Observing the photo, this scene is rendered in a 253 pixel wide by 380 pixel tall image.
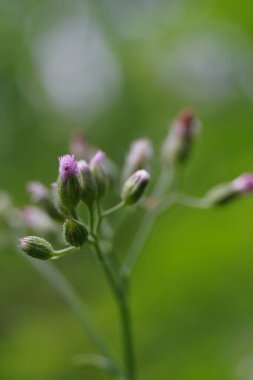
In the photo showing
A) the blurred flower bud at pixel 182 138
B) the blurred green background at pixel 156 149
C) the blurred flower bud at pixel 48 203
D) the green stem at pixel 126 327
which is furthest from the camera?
the blurred green background at pixel 156 149

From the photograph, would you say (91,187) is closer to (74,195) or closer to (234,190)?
(74,195)

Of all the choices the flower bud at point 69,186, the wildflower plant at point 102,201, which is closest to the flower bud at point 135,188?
the wildflower plant at point 102,201

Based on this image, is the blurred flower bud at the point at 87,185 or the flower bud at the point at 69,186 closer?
the flower bud at the point at 69,186

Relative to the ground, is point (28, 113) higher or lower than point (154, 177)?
higher

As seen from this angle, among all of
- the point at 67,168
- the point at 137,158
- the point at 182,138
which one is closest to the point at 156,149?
the point at 182,138

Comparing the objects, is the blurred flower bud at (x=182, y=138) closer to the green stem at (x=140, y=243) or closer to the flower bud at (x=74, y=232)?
the green stem at (x=140, y=243)

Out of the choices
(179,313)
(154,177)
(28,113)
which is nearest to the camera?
(179,313)

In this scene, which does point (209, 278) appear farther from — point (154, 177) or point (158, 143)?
point (158, 143)

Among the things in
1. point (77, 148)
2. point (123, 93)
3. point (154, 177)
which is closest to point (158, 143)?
point (154, 177)
